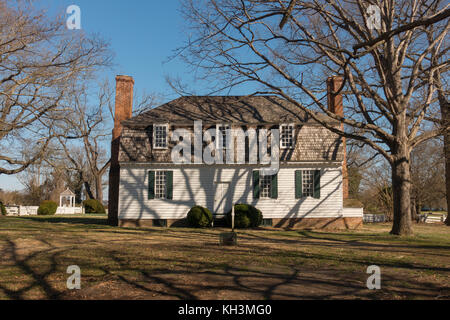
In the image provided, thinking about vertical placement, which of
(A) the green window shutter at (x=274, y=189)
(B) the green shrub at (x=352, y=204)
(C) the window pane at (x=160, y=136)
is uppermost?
(C) the window pane at (x=160, y=136)

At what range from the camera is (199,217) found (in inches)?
721

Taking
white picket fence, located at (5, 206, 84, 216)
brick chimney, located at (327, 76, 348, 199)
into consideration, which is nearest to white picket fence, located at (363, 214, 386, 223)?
brick chimney, located at (327, 76, 348, 199)

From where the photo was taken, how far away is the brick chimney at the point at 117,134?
21.0m

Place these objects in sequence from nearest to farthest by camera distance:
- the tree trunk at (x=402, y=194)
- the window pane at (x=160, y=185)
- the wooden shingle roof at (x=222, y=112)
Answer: the tree trunk at (x=402, y=194) → the window pane at (x=160, y=185) → the wooden shingle roof at (x=222, y=112)

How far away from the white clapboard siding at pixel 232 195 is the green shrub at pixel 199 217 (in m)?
0.86

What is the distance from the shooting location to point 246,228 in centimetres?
1878

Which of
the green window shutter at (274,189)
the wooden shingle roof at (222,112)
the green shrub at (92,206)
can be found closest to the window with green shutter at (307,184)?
the green window shutter at (274,189)

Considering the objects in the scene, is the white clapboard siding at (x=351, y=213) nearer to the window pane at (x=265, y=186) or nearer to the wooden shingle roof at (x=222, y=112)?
the window pane at (x=265, y=186)

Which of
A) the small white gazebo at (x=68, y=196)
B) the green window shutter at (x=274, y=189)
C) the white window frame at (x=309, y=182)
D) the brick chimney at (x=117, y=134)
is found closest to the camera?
the green window shutter at (x=274, y=189)

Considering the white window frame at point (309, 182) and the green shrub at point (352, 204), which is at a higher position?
the white window frame at point (309, 182)

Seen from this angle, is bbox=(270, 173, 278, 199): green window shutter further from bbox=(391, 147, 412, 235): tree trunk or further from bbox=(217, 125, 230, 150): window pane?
bbox=(391, 147, 412, 235): tree trunk

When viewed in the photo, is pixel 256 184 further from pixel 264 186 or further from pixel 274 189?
pixel 274 189
